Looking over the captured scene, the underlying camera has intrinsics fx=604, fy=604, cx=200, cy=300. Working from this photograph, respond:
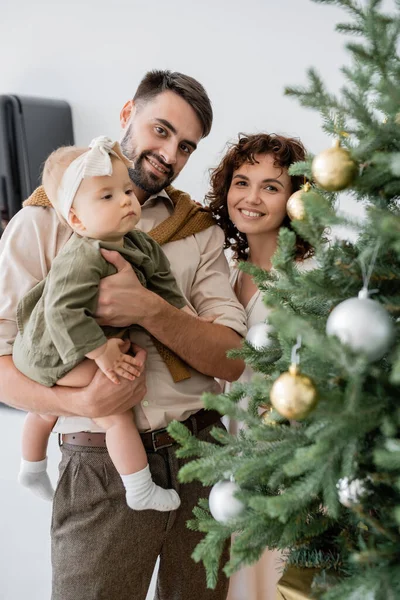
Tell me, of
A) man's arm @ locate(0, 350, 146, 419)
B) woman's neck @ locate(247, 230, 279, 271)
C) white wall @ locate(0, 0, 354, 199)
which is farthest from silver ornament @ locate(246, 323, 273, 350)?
white wall @ locate(0, 0, 354, 199)

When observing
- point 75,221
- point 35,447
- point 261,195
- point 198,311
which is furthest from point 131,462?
point 261,195

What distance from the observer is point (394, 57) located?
87cm

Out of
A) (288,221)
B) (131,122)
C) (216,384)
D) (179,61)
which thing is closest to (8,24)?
(179,61)

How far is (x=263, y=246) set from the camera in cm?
176

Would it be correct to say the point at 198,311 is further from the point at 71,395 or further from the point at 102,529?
the point at 102,529

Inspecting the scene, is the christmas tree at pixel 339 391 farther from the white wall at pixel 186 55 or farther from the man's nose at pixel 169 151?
the white wall at pixel 186 55

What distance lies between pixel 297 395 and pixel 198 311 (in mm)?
840

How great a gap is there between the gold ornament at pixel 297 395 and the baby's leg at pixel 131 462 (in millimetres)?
648

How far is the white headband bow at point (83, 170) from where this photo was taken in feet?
4.07

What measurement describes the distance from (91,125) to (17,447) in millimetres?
1512

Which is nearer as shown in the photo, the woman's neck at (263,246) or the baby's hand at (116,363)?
the baby's hand at (116,363)

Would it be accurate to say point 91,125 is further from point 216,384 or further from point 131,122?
point 216,384

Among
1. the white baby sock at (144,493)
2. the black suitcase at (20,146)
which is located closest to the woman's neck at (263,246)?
the white baby sock at (144,493)

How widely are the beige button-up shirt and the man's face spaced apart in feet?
0.20
